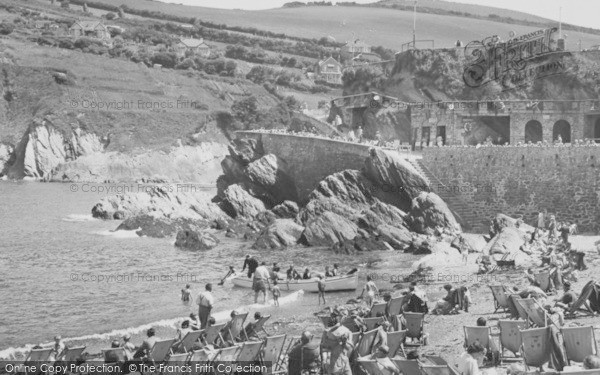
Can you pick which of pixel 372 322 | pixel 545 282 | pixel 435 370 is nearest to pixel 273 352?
pixel 372 322

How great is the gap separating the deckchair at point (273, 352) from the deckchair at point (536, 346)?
4.81 m

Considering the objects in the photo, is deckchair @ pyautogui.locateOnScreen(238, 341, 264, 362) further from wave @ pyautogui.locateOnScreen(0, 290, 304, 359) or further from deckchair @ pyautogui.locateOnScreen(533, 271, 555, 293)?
deckchair @ pyautogui.locateOnScreen(533, 271, 555, 293)

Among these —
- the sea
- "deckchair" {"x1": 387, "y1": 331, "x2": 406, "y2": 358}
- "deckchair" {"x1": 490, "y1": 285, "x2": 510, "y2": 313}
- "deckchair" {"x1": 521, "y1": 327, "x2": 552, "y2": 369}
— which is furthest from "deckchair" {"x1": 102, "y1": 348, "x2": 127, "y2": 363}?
"deckchair" {"x1": 490, "y1": 285, "x2": 510, "y2": 313}

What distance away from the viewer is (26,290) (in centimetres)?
3703

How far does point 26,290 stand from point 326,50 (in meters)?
145

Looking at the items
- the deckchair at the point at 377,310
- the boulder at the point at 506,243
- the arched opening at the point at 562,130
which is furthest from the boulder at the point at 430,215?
the deckchair at the point at 377,310

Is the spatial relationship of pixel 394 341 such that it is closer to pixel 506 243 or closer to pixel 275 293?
pixel 275 293

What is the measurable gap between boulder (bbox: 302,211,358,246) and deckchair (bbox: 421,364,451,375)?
29.1 m

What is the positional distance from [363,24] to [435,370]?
168331mm

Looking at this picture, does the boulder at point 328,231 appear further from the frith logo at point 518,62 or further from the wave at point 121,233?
the frith logo at point 518,62

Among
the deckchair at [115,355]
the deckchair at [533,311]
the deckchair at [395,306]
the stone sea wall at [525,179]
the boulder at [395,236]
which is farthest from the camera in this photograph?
the boulder at [395,236]

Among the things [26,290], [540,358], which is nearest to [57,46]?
[26,290]

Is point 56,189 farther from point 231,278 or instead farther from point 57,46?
point 231,278

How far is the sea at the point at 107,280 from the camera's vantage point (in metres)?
29.3
